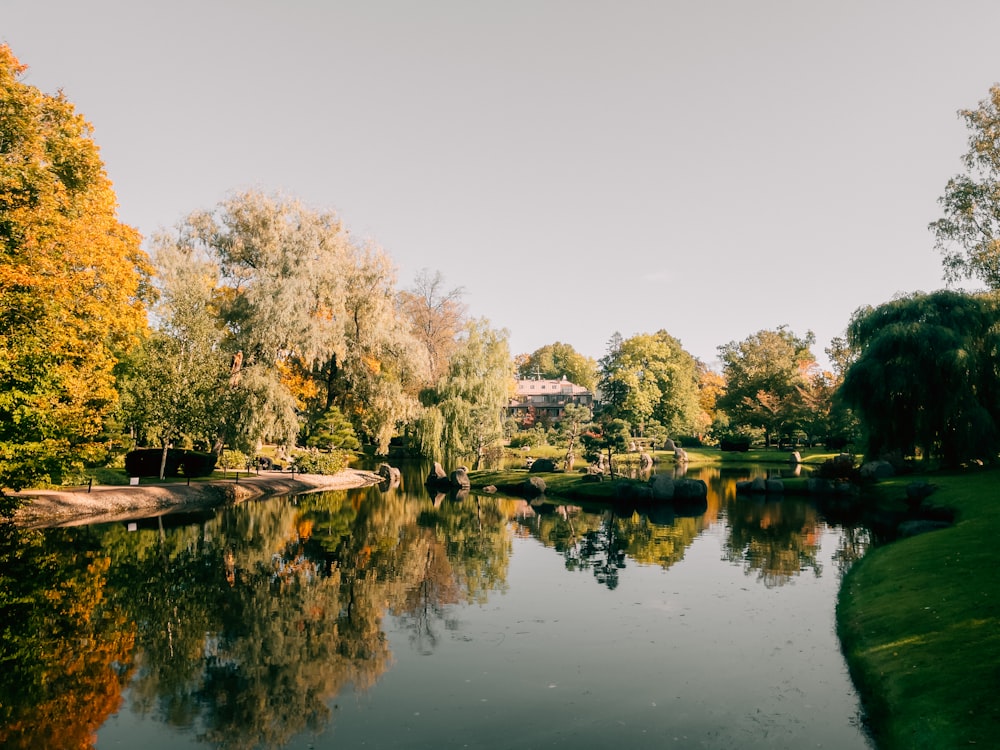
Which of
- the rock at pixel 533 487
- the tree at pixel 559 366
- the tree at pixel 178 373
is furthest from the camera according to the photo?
the tree at pixel 559 366

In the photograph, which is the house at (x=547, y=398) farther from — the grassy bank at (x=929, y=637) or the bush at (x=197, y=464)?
the grassy bank at (x=929, y=637)

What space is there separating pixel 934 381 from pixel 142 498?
128ft

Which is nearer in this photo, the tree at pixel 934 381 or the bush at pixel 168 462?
the tree at pixel 934 381

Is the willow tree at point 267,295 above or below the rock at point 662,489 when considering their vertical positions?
above

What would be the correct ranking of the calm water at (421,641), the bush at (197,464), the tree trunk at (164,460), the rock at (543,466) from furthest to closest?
the rock at (543,466), the bush at (197,464), the tree trunk at (164,460), the calm water at (421,641)

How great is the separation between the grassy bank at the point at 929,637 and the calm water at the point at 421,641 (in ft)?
1.77

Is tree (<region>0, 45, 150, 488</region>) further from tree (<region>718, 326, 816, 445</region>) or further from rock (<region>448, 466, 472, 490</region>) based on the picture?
tree (<region>718, 326, 816, 445</region>)

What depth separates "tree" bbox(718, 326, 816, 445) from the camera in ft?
209

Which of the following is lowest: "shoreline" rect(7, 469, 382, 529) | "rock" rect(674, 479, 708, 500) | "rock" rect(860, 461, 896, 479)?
"shoreline" rect(7, 469, 382, 529)

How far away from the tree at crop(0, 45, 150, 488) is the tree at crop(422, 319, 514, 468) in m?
21.0

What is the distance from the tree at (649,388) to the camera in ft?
252

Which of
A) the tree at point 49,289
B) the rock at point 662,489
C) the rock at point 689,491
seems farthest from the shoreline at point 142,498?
the rock at point 689,491

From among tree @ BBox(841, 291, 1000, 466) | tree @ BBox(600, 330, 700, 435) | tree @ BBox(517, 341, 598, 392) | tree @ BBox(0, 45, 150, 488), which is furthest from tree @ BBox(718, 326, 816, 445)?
tree @ BBox(0, 45, 150, 488)

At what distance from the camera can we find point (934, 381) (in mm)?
32875
